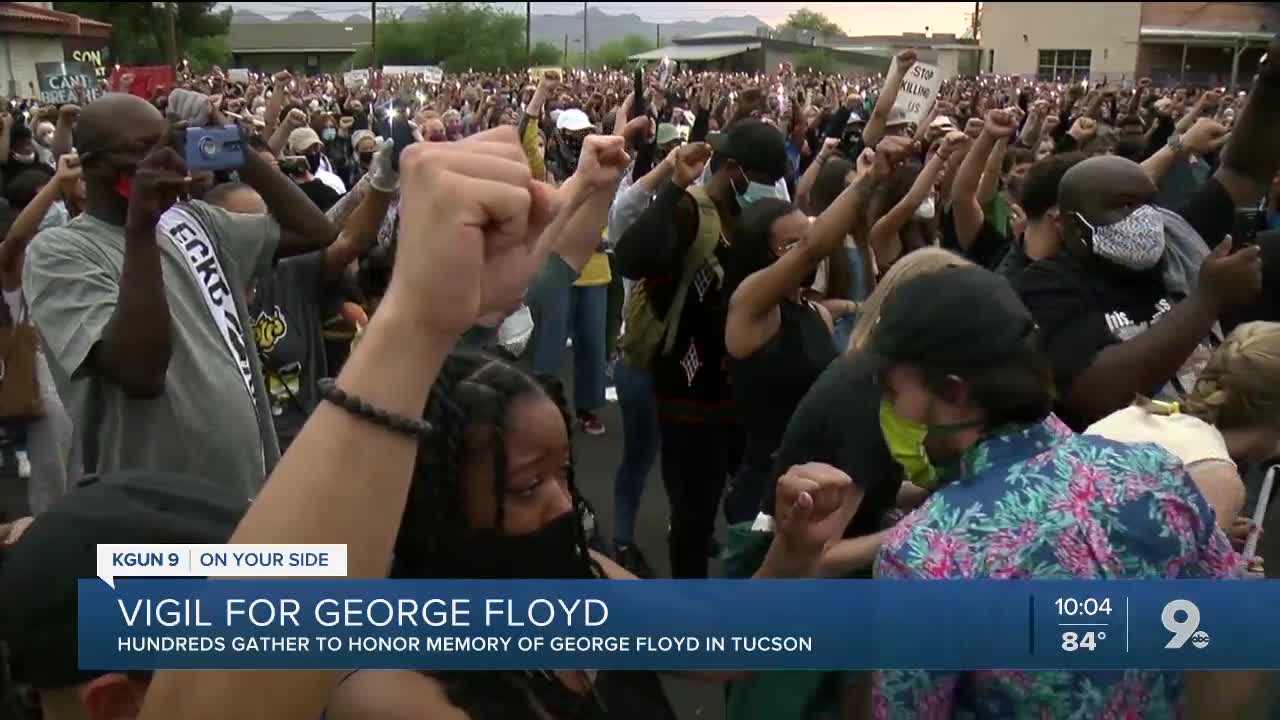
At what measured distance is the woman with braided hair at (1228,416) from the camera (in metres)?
2.21

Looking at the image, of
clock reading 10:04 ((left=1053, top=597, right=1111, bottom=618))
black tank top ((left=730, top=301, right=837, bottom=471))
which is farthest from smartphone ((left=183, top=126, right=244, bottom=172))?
clock reading 10:04 ((left=1053, top=597, right=1111, bottom=618))

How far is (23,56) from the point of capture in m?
33.2

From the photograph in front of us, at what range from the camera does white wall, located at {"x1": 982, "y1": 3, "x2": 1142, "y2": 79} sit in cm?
4600

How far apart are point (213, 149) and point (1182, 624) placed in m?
2.42

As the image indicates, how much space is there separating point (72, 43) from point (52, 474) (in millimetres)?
38294

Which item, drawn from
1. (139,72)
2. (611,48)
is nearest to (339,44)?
(611,48)

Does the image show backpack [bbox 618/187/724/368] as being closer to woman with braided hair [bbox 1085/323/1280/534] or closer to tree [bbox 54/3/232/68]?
woman with braided hair [bbox 1085/323/1280/534]

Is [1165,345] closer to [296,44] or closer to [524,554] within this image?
[524,554]

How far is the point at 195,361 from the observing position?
8.21 ft

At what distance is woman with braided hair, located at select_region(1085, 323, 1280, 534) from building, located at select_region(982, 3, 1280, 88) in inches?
1765

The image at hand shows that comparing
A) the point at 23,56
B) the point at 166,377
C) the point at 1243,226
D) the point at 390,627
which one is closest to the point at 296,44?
the point at 23,56

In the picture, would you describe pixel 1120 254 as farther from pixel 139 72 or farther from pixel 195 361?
pixel 139 72

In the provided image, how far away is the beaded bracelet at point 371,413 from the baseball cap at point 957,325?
1.08m

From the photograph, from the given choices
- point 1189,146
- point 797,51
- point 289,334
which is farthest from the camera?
point 797,51
